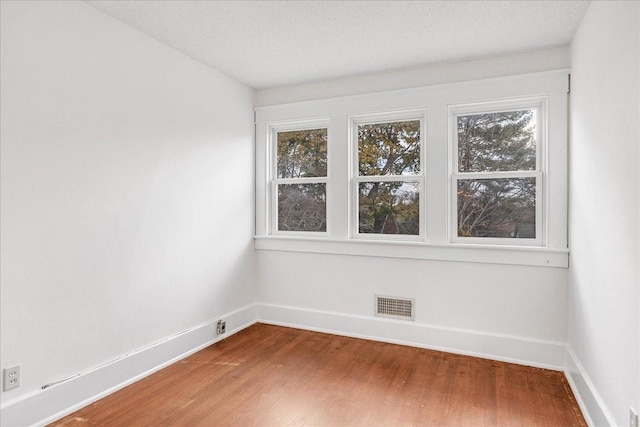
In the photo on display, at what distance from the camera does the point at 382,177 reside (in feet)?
11.6

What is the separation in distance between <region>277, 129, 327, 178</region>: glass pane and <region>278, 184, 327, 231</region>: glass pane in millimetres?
148

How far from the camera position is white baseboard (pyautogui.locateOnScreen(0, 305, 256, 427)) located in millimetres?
2000

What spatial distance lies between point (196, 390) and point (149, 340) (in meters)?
0.58

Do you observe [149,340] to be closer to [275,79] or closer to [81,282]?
[81,282]

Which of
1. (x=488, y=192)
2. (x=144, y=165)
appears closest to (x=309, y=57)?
(x=144, y=165)

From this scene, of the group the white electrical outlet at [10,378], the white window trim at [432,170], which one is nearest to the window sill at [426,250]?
the white window trim at [432,170]

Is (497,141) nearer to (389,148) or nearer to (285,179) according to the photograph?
(389,148)

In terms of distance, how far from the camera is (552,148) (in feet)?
9.45

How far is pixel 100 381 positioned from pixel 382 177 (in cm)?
276

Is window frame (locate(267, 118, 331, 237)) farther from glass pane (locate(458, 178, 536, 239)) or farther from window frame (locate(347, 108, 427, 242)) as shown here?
glass pane (locate(458, 178, 536, 239))

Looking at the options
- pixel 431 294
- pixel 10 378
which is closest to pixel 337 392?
pixel 431 294

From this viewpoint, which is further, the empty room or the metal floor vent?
the metal floor vent

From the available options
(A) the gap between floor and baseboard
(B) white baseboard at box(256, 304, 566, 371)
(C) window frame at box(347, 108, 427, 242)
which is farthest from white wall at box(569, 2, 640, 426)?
(C) window frame at box(347, 108, 427, 242)

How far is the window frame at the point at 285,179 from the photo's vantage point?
377cm
